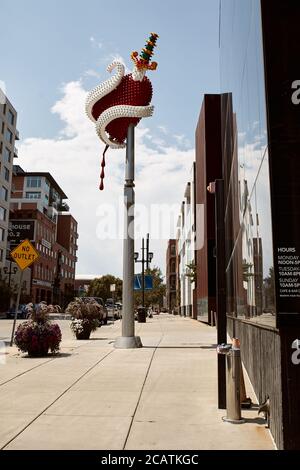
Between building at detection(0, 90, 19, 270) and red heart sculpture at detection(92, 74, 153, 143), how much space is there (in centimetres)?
5118

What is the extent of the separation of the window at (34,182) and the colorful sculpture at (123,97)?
87.4 metres

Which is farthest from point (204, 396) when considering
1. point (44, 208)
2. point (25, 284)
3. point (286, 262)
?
point (44, 208)

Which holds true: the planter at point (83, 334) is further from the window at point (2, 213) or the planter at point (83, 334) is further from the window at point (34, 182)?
the window at point (34, 182)

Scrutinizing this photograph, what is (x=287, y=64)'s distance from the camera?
518 cm

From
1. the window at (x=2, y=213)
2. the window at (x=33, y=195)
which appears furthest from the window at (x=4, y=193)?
the window at (x=33, y=195)

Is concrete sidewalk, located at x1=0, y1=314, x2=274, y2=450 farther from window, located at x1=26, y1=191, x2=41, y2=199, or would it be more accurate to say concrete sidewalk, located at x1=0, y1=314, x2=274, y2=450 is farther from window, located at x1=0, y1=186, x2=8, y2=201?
window, located at x1=26, y1=191, x2=41, y2=199

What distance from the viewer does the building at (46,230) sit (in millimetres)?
82812

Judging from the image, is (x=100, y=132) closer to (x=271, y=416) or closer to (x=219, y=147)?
(x=271, y=416)

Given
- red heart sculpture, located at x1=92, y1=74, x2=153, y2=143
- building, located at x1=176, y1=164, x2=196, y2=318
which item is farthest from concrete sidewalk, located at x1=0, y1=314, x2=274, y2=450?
building, located at x1=176, y1=164, x2=196, y2=318

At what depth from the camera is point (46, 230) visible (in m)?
91.9

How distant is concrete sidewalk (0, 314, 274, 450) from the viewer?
4965mm

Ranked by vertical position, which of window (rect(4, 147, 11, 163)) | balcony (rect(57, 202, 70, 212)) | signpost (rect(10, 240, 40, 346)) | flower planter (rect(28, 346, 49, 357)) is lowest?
flower planter (rect(28, 346, 49, 357))

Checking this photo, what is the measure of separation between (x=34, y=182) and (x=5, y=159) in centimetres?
3459

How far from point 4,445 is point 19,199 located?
99822 mm
